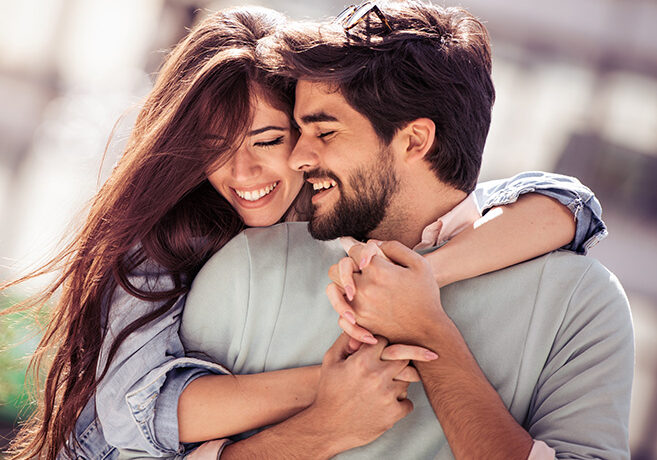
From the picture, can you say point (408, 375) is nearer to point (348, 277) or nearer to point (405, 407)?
point (405, 407)

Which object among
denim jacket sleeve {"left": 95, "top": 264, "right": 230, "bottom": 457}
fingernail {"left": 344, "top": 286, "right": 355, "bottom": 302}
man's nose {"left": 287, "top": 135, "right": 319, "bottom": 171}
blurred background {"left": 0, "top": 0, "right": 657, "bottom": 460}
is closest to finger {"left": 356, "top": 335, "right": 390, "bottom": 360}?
fingernail {"left": 344, "top": 286, "right": 355, "bottom": 302}

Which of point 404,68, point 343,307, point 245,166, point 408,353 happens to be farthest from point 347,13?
point 408,353

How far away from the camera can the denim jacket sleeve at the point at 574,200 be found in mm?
1487

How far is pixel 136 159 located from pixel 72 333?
447 mm

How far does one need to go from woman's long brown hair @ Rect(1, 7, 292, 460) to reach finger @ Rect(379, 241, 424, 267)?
1.60ft

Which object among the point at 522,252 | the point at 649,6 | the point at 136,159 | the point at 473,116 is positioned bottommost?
the point at 522,252

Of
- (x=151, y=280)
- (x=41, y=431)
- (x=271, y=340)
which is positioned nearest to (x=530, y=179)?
(x=271, y=340)

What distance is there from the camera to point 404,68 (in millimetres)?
1569

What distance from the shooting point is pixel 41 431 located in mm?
1666

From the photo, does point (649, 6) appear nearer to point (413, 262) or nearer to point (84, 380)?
point (413, 262)

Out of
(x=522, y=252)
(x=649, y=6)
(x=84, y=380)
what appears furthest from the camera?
(x=649, y=6)

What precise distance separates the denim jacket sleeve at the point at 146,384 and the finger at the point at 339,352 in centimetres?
23

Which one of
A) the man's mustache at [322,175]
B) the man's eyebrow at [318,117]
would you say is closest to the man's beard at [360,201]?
the man's mustache at [322,175]

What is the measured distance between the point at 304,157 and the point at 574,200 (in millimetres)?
615
